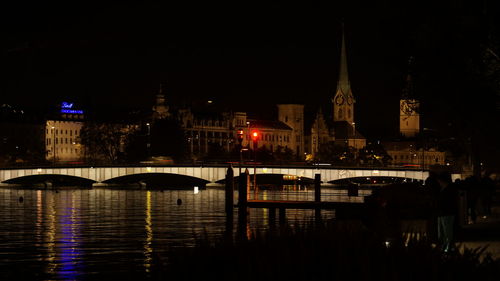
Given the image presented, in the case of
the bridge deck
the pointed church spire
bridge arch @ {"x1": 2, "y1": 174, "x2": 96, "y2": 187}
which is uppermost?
the pointed church spire

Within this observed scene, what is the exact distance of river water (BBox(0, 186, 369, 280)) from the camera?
1237 inches

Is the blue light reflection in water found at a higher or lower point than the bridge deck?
lower

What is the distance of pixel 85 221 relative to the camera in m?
57.2

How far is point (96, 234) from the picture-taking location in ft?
153

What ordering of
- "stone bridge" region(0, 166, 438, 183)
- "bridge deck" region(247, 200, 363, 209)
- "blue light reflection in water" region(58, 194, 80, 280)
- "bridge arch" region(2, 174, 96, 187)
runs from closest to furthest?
"blue light reflection in water" region(58, 194, 80, 280) < "bridge deck" region(247, 200, 363, 209) < "stone bridge" region(0, 166, 438, 183) < "bridge arch" region(2, 174, 96, 187)

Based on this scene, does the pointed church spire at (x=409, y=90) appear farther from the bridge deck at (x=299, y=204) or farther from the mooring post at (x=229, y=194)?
the mooring post at (x=229, y=194)

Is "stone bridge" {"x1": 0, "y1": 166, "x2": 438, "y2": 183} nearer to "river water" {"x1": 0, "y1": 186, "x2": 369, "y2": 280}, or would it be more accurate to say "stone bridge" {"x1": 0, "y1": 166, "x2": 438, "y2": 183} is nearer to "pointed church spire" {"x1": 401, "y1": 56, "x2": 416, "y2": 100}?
"river water" {"x1": 0, "y1": 186, "x2": 369, "y2": 280}

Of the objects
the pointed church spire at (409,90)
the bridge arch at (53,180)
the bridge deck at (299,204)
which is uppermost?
the pointed church spire at (409,90)

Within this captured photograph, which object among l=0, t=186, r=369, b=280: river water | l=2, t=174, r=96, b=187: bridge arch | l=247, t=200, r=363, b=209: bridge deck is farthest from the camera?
l=2, t=174, r=96, b=187: bridge arch

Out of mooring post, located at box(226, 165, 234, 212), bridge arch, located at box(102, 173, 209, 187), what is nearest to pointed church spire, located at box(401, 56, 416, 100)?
mooring post, located at box(226, 165, 234, 212)

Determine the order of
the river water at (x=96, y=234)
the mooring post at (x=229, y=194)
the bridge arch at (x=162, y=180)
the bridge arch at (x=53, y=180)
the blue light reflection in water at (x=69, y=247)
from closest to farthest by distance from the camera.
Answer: the blue light reflection in water at (x=69, y=247) → the river water at (x=96, y=234) → the mooring post at (x=229, y=194) → the bridge arch at (x=53, y=180) → the bridge arch at (x=162, y=180)

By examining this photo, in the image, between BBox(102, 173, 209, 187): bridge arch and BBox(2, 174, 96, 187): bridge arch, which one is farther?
BBox(102, 173, 209, 187): bridge arch

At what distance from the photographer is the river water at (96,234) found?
31419 millimetres

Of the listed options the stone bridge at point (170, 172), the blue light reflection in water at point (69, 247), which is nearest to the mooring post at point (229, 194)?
the blue light reflection in water at point (69, 247)
